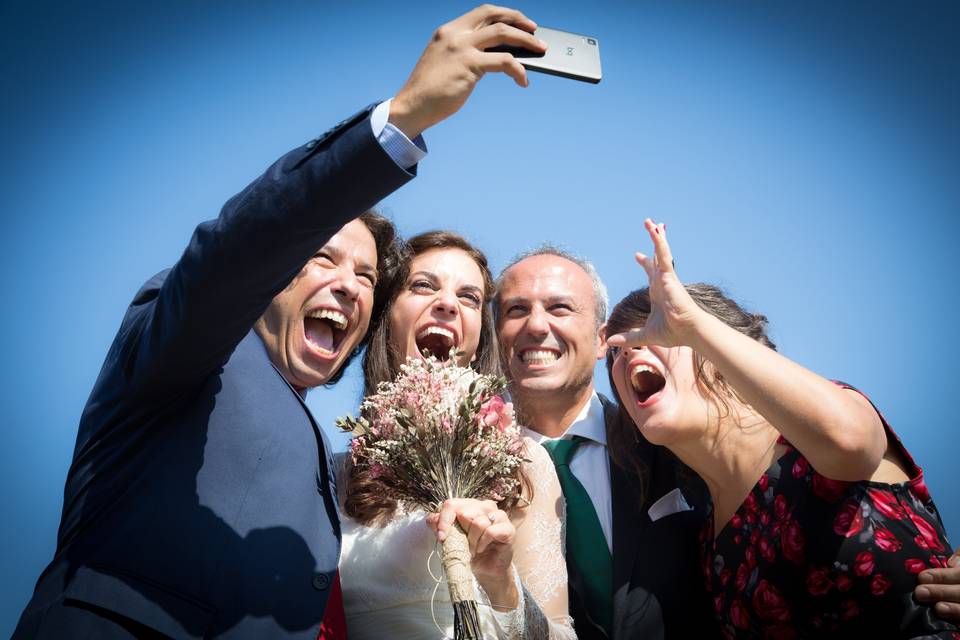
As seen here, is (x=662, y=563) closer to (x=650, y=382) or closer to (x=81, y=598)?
(x=650, y=382)

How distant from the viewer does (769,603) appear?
3643mm

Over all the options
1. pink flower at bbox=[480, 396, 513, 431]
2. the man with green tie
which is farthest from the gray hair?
pink flower at bbox=[480, 396, 513, 431]

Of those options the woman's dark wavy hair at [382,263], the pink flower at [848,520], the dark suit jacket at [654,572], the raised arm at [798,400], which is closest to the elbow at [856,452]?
the raised arm at [798,400]

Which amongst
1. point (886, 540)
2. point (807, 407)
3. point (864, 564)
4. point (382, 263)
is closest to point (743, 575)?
point (864, 564)

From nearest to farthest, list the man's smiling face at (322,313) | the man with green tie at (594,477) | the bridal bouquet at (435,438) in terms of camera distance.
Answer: the bridal bouquet at (435,438), the man's smiling face at (322,313), the man with green tie at (594,477)

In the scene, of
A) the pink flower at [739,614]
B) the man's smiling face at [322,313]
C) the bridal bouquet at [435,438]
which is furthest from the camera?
the man's smiling face at [322,313]

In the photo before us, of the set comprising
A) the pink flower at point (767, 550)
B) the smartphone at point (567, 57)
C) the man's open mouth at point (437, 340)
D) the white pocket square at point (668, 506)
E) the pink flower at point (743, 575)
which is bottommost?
the pink flower at point (743, 575)

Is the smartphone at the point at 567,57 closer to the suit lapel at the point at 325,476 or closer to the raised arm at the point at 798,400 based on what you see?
the raised arm at the point at 798,400

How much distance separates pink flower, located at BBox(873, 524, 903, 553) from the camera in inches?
133

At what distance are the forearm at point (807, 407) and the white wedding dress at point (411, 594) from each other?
60.8 inches

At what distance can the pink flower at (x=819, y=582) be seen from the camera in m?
3.47

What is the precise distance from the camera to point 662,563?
14.4ft

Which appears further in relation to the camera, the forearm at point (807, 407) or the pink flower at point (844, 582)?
the pink flower at point (844, 582)

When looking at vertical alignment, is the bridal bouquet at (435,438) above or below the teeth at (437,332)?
below
